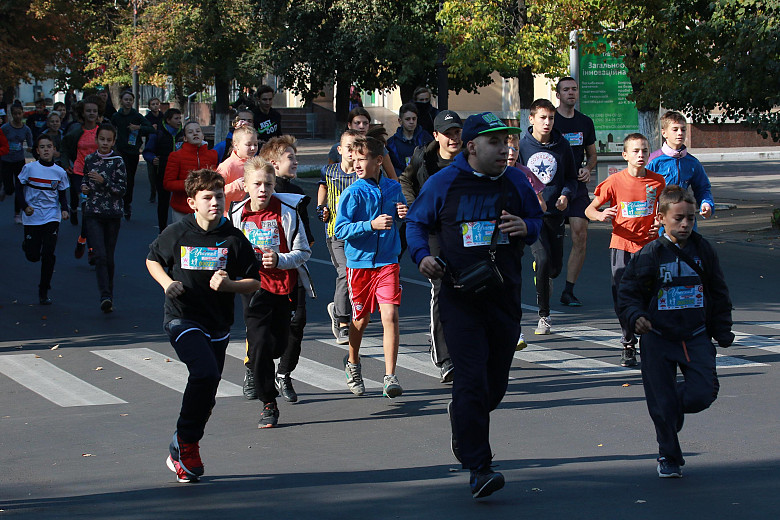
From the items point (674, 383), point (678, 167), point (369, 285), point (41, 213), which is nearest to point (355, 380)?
point (369, 285)

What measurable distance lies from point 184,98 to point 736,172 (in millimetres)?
31754

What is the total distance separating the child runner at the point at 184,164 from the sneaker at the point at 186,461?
6.51 m

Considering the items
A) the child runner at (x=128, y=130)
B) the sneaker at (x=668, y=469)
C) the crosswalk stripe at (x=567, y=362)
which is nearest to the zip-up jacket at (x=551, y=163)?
the crosswalk stripe at (x=567, y=362)

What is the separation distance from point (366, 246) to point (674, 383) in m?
3.06

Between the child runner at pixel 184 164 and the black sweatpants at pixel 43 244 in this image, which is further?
the black sweatpants at pixel 43 244

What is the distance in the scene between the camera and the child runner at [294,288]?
802 centimetres

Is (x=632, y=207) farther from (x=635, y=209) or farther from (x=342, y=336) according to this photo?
(x=342, y=336)

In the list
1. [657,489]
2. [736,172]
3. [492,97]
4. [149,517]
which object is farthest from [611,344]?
[492,97]

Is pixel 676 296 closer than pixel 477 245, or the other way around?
pixel 477 245

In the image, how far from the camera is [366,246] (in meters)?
8.77

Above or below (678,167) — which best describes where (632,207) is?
below

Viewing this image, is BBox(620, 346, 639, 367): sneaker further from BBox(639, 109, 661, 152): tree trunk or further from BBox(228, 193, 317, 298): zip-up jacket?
BBox(639, 109, 661, 152): tree trunk

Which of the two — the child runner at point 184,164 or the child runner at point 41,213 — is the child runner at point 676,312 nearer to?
the child runner at point 184,164

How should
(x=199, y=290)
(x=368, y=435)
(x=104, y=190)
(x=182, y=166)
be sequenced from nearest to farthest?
(x=199, y=290), (x=368, y=435), (x=104, y=190), (x=182, y=166)
